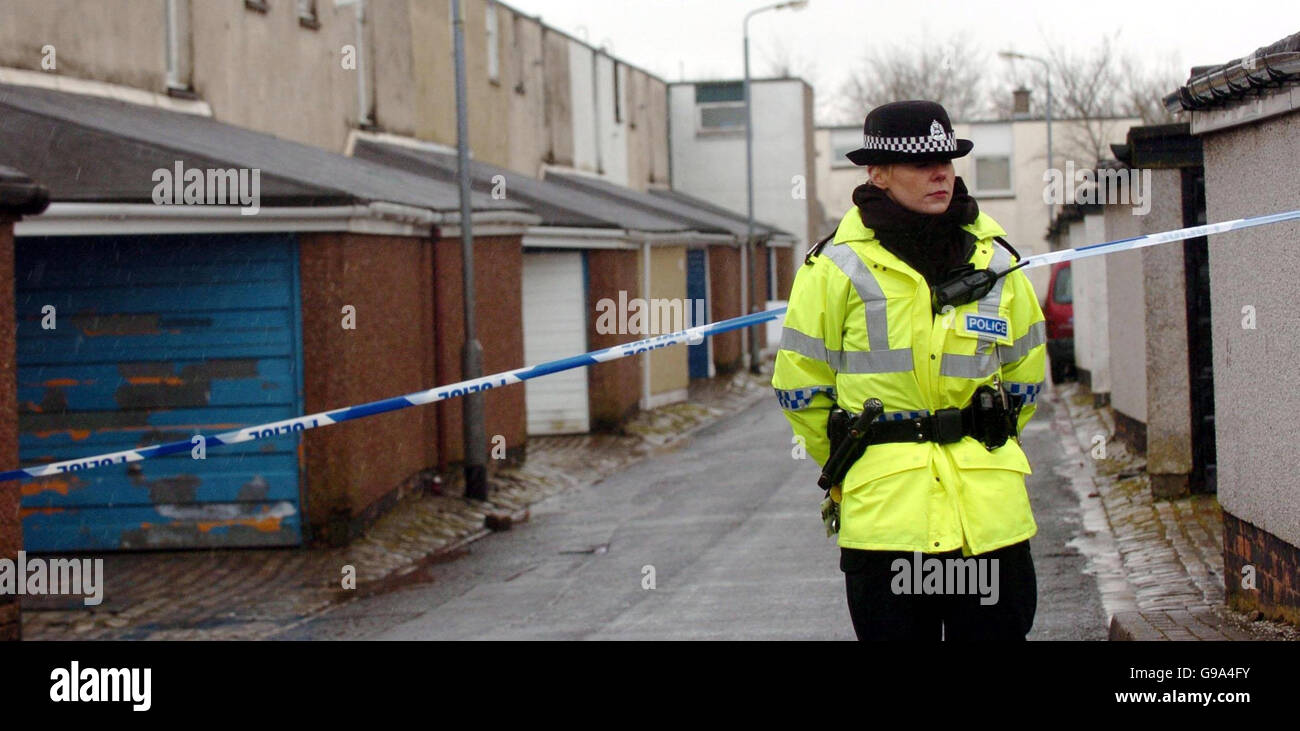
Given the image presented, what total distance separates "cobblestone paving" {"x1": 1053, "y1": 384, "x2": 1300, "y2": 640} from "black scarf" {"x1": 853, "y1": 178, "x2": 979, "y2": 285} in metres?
3.04

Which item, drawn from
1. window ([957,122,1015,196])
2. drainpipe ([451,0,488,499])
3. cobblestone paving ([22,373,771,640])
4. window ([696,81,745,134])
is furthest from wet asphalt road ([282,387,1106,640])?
A: window ([957,122,1015,196])

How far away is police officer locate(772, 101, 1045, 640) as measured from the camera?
4.65 m

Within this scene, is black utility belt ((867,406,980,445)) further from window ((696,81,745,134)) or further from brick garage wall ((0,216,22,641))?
window ((696,81,745,134))

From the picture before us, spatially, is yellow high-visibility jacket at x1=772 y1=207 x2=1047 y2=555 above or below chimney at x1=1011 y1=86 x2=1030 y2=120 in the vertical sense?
below

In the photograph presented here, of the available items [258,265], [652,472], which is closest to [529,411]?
[652,472]

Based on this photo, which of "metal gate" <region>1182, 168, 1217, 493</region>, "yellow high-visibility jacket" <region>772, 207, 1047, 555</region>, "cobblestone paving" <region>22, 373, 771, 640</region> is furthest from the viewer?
"metal gate" <region>1182, 168, 1217, 493</region>

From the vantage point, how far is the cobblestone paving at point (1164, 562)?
759 centimetres

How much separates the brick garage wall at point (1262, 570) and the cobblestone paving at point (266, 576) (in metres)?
6.00

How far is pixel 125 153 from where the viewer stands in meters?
12.9

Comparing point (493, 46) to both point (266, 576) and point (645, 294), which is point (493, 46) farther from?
point (266, 576)

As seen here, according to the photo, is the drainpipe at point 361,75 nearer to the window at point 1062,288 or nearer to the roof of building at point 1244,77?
the window at point 1062,288

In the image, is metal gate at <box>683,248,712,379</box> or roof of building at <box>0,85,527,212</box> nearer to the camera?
roof of building at <box>0,85,527,212</box>

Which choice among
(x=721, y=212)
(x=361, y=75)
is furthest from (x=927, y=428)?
(x=721, y=212)

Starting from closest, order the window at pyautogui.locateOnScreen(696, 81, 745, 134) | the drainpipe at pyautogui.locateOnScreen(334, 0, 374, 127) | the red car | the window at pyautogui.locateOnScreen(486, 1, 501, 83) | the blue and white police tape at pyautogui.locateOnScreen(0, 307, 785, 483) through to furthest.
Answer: the blue and white police tape at pyautogui.locateOnScreen(0, 307, 785, 483)
the drainpipe at pyautogui.locateOnScreen(334, 0, 374, 127)
the red car
the window at pyautogui.locateOnScreen(486, 1, 501, 83)
the window at pyautogui.locateOnScreen(696, 81, 745, 134)
